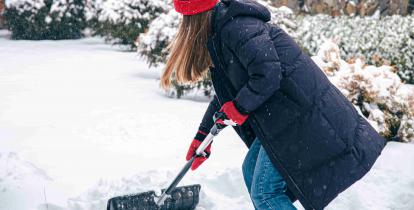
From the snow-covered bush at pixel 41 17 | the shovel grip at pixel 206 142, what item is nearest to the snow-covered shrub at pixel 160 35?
the shovel grip at pixel 206 142

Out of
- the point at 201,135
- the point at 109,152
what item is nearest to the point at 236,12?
the point at 201,135

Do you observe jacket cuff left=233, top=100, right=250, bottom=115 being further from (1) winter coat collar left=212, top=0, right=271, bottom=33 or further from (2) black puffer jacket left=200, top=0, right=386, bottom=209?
(1) winter coat collar left=212, top=0, right=271, bottom=33

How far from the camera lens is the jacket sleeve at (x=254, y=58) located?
1948mm

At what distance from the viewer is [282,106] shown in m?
2.04

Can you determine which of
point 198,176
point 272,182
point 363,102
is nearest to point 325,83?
point 272,182

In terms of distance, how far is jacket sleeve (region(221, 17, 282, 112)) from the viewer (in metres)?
1.95

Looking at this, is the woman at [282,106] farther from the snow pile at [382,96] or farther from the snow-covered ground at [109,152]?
the snow pile at [382,96]

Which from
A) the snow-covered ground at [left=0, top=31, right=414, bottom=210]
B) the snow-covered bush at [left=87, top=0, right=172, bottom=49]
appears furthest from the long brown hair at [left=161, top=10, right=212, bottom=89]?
the snow-covered bush at [left=87, top=0, right=172, bottom=49]

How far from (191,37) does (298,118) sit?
574 mm

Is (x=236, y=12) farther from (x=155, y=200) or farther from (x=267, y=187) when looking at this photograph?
(x=155, y=200)

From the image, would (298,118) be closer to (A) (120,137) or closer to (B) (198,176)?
→ (B) (198,176)

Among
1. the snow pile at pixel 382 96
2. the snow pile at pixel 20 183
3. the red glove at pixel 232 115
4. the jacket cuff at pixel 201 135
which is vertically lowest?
the snow pile at pixel 20 183

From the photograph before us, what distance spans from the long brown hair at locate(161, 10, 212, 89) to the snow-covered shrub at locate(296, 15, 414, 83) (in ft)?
14.9

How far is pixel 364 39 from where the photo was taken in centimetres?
772
